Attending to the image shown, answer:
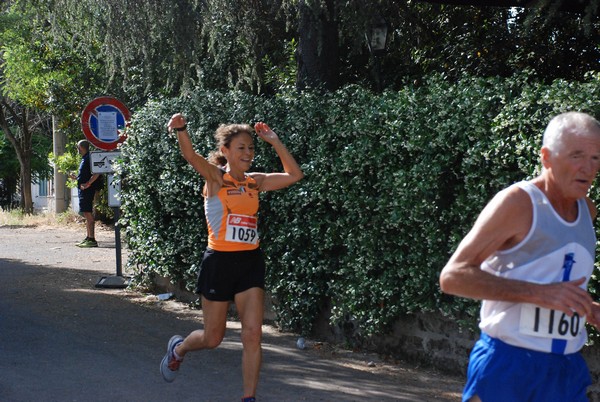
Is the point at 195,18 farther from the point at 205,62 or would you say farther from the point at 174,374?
the point at 174,374

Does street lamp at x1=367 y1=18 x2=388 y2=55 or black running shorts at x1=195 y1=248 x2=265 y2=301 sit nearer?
black running shorts at x1=195 y1=248 x2=265 y2=301

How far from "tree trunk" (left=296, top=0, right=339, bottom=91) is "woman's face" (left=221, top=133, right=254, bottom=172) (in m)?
4.59

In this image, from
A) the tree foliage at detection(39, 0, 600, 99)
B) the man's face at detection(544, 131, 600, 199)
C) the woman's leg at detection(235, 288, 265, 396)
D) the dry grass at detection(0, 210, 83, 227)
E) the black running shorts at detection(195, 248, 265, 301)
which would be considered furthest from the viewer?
the dry grass at detection(0, 210, 83, 227)

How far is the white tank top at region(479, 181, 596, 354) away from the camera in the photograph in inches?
147

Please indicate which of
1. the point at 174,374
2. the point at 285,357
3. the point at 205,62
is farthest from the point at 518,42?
the point at 174,374

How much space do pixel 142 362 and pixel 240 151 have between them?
254 centimetres

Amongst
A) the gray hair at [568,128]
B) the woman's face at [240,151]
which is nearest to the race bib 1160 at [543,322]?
the gray hair at [568,128]

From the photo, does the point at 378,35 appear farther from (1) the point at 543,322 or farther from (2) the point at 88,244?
(2) the point at 88,244

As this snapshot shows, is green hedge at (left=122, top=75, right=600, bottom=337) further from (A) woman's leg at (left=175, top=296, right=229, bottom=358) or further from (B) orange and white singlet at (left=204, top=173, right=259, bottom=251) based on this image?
(A) woman's leg at (left=175, top=296, right=229, bottom=358)

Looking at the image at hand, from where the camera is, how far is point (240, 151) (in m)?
6.90

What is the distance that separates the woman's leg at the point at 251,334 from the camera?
21.2 feet

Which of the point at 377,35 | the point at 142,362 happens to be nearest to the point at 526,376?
the point at 142,362

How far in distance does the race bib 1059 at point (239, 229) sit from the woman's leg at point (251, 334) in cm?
38

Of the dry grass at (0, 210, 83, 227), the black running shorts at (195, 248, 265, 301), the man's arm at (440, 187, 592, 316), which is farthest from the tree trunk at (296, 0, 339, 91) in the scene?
the dry grass at (0, 210, 83, 227)
